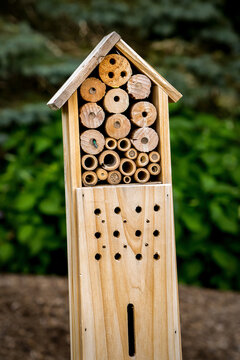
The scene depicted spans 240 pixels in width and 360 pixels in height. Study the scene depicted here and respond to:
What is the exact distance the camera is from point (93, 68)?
179 centimetres

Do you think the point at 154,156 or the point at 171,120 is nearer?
the point at 154,156

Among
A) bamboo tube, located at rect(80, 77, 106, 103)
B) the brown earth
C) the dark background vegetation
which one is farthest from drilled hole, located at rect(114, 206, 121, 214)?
the dark background vegetation

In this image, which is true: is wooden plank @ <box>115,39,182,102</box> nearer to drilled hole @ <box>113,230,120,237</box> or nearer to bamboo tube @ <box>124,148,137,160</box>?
bamboo tube @ <box>124,148,137,160</box>

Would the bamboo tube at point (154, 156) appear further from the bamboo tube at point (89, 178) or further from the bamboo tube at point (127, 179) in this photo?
the bamboo tube at point (89, 178)

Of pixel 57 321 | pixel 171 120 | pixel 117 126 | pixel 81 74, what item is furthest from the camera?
pixel 171 120

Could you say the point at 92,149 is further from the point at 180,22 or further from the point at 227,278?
the point at 180,22

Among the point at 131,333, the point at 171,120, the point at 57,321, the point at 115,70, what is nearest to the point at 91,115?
the point at 115,70

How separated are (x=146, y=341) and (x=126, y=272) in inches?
12.2

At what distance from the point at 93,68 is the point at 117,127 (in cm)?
26

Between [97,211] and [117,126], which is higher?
[117,126]

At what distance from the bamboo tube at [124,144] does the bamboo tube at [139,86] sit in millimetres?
187

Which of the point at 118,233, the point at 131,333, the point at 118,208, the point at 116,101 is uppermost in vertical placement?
the point at 116,101

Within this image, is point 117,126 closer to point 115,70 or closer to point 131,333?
point 115,70

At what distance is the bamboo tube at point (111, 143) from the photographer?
1.84 metres
